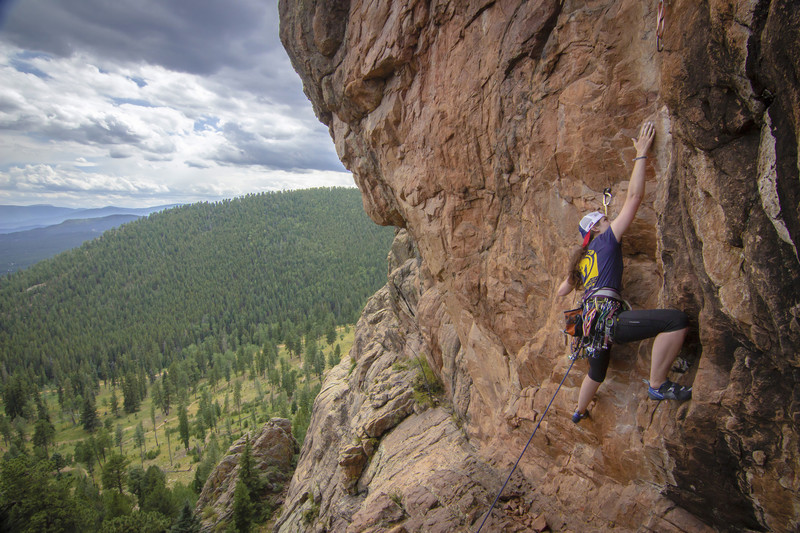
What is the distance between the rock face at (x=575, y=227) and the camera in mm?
3781

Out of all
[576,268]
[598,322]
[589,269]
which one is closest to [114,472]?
[576,268]

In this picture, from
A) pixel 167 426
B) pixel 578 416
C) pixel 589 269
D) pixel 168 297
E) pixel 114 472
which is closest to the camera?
pixel 589 269

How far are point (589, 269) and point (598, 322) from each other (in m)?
0.85

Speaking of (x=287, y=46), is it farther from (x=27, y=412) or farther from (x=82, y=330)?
(x=82, y=330)

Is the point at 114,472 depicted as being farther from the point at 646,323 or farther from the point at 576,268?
the point at 646,323

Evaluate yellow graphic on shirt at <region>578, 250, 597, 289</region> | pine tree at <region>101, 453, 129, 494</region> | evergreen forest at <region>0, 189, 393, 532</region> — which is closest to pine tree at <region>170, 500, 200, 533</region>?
evergreen forest at <region>0, 189, 393, 532</region>

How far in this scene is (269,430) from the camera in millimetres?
32906

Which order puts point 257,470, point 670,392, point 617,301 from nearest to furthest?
point 670,392 → point 617,301 → point 257,470

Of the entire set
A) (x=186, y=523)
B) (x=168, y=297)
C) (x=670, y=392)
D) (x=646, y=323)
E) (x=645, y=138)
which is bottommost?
(x=168, y=297)

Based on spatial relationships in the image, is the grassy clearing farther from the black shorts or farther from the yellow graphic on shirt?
the black shorts

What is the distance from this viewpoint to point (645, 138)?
17.7 feet

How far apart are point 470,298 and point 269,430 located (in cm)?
2965

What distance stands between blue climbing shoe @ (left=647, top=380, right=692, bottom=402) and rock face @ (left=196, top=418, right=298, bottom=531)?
29978 mm

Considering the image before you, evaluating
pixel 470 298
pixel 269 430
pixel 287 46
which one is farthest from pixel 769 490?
pixel 269 430
